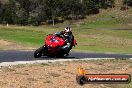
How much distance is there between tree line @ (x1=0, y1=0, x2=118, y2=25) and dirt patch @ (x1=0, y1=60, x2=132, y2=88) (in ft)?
230

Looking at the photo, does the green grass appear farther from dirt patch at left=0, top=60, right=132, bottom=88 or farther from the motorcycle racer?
dirt patch at left=0, top=60, right=132, bottom=88

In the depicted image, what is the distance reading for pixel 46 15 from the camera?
93062 mm

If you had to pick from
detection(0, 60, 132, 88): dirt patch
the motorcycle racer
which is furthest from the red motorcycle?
detection(0, 60, 132, 88): dirt patch

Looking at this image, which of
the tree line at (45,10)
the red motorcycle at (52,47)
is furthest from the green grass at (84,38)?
the tree line at (45,10)

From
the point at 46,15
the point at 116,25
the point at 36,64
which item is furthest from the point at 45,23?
the point at 36,64

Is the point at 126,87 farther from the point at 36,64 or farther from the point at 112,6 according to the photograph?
the point at 112,6

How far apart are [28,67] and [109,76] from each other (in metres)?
8.20

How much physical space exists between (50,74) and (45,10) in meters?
79.1

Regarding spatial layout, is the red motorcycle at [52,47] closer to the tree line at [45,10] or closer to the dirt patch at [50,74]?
the dirt patch at [50,74]

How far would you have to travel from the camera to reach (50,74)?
1571 centimetres

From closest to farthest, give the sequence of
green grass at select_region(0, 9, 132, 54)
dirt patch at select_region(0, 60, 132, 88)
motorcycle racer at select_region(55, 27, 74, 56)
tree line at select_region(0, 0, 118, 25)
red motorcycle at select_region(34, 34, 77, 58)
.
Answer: dirt patch at select_region(0, 60, 132, 88) → red motorcycle at select_region(34, 34, 77, 58) → motorcycle racer at select_region(55, 27, 74, 56) → green grass at select_region(0, 9, 132, 54) → tree line at select_region(0, 0, 118, 25)

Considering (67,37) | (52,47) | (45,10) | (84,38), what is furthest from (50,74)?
(45,10)

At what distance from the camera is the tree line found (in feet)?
295

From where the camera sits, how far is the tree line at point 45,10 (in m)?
90.0
